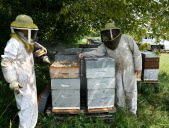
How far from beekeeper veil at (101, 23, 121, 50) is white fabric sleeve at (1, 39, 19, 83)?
59.0 inches

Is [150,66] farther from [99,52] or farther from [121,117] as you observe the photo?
[121,117]

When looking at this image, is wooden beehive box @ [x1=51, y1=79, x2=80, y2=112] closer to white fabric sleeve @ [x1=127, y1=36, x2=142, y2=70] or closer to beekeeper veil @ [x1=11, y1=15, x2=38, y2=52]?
beekeeper veil @ [x1=11, y1=15, x2=38, y2=52]

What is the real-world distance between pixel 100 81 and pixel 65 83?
1.76 feet

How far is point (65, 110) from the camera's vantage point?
2961mm

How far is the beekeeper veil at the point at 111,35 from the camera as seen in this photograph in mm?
3186

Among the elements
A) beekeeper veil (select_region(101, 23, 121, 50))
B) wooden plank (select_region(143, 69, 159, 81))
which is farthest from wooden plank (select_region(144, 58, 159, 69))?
beekeeper veil (select_region(101, 23, 121, 50))

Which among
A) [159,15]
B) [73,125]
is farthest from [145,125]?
[159,15]

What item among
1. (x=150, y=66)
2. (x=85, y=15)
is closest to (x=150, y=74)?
(x=150, y=66)

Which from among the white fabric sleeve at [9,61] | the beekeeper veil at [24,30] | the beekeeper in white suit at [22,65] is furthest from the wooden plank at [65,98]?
the beekeeper veil at [24,30]

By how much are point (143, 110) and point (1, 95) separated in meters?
3.02

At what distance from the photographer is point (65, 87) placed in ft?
9.30

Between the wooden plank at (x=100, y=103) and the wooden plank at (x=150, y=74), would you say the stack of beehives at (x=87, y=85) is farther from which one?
the wooden plank at (x=150, y=74)

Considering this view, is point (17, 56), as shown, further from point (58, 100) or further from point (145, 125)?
point (145, 125)

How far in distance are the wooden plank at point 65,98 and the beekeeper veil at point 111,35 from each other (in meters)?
1.06
